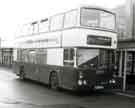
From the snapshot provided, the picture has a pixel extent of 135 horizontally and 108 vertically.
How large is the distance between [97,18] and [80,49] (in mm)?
1834

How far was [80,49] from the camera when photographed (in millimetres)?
11094

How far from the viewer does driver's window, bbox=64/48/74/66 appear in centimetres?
1130

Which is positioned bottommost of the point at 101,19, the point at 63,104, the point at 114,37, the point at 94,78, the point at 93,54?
the point at 63,104

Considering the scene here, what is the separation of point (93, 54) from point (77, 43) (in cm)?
96

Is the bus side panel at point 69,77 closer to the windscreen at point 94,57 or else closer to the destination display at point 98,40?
the windscreen at point 94,57

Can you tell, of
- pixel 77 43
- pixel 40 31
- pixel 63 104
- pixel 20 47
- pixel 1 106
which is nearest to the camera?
pixel 1 106

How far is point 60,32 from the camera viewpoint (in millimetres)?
12477

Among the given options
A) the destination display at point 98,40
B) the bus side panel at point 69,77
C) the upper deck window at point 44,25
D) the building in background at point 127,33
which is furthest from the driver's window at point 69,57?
the building in background at point 127,33

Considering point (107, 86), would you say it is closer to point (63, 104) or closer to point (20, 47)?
point (63, 104)

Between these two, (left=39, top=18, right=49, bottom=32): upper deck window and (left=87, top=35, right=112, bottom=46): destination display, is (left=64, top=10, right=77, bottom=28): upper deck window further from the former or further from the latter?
(left=39, top=18, right=49, bottom=32): upper deck window

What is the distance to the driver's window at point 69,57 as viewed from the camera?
11.3 meters

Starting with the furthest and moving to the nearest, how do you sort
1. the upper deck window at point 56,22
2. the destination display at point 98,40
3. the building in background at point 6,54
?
the building in background at point 6,54
the upper deck window at point 56,22
the destination display at point 98,40

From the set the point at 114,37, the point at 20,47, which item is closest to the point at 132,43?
the point at 114,37

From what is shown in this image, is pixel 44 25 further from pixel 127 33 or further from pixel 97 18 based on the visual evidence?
pixel 127 33
